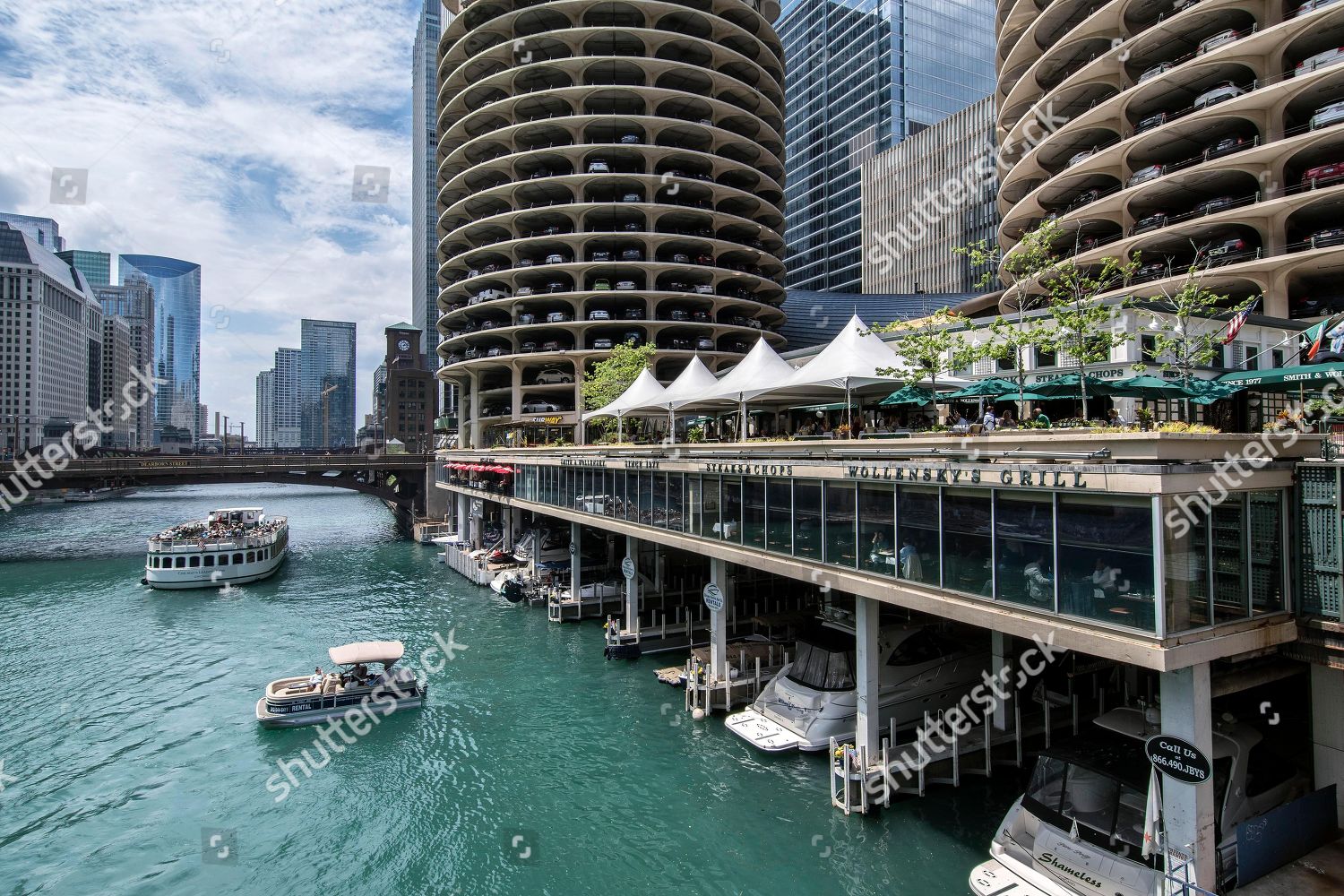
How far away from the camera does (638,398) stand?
35.8 meters

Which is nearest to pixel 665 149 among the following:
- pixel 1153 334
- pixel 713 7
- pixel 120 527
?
pixel 713 7

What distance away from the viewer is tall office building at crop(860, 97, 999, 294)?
112 m

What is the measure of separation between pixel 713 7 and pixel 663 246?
26229 mm

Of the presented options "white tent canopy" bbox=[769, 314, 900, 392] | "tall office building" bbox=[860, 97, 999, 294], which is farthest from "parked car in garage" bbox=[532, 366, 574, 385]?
"tall office building" bbox=[860, 97, 999, 294]

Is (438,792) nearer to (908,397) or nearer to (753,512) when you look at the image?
(753,512)

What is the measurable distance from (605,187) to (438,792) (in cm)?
6321

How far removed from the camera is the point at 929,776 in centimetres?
1820

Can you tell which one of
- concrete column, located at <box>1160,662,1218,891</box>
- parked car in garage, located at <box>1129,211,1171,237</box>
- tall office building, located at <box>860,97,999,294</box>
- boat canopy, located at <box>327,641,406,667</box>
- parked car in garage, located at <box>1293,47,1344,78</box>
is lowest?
boat canopy, located at <box>327,641,406,667</box>

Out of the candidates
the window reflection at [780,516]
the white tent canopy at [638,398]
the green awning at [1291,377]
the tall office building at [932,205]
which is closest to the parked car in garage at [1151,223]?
the green awning at [1291,377]

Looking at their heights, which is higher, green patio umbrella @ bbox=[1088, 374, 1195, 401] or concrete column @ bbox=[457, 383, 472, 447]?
concrete column @ bbox=[457, 383, 472, 447]

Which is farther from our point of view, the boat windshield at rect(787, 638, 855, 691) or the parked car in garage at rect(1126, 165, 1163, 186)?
the parked car in garage at rect(1126, 165, 1163, 186)

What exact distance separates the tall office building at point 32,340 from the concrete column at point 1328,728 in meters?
192

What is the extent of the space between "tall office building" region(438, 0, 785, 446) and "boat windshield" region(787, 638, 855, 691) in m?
47.3

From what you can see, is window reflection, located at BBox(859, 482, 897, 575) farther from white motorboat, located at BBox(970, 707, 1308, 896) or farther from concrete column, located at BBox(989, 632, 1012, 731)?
concrete column, located at BBox(989, 632, 1012, 731)
